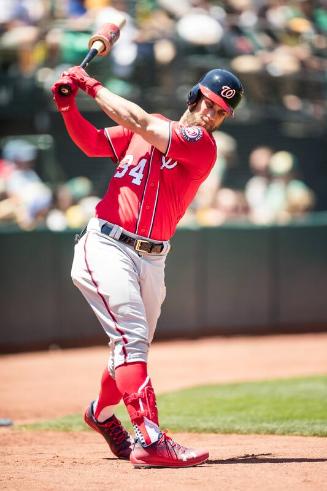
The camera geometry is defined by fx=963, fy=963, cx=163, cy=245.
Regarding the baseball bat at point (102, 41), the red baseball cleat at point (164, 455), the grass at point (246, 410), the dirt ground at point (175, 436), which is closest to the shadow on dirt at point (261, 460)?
the dirt ground at point (175, 436)

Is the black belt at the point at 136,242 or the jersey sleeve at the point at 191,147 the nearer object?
the jersey sleeve at the point at 191,147

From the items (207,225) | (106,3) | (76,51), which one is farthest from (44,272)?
(106,3)

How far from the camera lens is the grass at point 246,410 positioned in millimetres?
6520

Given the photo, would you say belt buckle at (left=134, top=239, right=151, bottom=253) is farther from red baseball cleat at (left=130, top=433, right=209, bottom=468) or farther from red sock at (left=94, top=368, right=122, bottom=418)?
red baseball cleat at (left=130, top=433, right=209, bottom=468)

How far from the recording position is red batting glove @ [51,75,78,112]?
4.87 meters

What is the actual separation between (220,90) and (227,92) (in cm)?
4

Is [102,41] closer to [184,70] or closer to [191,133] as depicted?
[191,133]

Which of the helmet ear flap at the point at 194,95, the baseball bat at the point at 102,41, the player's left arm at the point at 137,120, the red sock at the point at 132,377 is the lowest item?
the red sock at the point at 132,377

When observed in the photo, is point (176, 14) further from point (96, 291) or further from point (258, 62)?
point (96, 291)

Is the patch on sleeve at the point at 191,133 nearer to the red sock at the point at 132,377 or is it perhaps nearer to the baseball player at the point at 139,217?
the baseball player at the point at 139,217

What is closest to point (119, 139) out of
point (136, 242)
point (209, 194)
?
point (136, 242)

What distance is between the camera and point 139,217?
4.95 meters

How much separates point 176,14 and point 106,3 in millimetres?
940

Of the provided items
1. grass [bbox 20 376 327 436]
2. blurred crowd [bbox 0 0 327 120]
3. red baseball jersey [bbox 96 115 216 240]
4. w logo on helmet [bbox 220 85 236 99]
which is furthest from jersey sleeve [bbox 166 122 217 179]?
blurred crowd [bbox 0 0 327 120]
